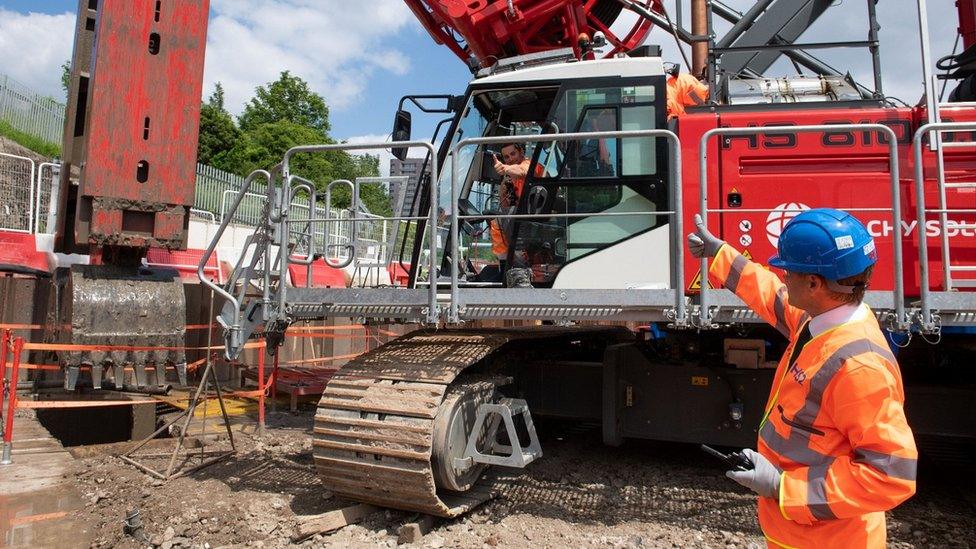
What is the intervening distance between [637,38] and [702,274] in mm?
4509

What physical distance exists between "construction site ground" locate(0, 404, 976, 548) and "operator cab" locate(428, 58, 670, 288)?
1689 millimetres

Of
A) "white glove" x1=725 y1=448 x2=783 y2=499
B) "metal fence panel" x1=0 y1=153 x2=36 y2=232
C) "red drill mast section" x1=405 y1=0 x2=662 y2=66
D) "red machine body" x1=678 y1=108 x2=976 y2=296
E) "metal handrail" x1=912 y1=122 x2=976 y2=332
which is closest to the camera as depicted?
"white glove" x1=725 y1=448 x2=783 y2=499

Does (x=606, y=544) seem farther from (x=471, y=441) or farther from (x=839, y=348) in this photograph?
(x=839, y=348)

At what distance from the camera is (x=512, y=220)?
500 centimetres

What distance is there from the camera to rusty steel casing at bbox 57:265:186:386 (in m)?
4.96

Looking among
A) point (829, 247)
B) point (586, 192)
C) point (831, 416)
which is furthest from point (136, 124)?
point (831, 416)

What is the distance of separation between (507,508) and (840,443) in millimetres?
3256

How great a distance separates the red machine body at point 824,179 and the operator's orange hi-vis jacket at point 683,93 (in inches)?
11.7

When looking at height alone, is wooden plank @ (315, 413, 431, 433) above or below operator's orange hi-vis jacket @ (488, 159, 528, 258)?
below

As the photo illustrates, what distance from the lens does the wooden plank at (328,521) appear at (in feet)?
13.9

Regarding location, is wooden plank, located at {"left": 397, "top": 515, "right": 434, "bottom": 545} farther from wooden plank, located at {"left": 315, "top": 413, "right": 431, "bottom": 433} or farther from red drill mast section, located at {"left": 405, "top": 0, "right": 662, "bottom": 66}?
red drill mast section, located at {"left": 405, "top": 0, "right": 662, "bottom": 66}

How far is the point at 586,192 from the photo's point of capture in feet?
16.3

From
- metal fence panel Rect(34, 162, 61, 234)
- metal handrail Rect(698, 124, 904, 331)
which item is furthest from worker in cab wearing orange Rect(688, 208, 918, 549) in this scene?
metal fence panel Rect(34, 162, 61, 234)

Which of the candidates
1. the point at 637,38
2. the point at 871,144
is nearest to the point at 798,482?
the point at 871,144
